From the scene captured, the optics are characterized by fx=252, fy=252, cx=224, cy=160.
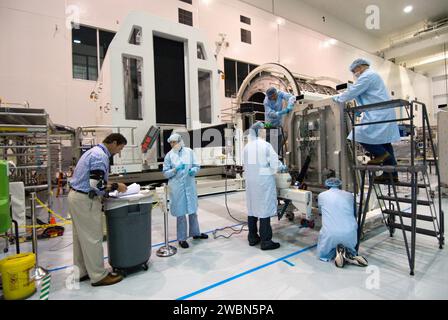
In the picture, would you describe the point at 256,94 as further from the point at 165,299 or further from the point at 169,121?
the point at 165,299

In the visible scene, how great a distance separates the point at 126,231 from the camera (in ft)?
7.22

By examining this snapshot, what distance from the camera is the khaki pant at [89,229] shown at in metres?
2.06

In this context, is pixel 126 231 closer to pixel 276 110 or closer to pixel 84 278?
pixel 84 278

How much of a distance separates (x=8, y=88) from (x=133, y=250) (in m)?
5.49

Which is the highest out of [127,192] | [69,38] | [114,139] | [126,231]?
[69,38]

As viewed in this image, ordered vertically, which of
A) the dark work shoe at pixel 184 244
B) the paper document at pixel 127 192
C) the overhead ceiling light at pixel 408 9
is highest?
the overhead ceiling light at pixel 408 9

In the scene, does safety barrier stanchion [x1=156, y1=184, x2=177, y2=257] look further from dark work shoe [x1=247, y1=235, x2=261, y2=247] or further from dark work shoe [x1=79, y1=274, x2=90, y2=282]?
dark work shoe [x1=247, y1=235, x2=261, y2=247]

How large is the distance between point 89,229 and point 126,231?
29 centimetres

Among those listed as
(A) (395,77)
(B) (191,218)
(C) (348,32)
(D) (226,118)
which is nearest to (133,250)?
(B) (191,218)

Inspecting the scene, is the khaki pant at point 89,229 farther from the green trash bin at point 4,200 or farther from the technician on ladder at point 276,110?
the technician on ladder at point 276,110

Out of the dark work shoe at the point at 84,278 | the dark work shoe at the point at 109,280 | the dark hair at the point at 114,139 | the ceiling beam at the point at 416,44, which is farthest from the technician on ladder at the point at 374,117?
the ceiling beam at the point at 416,44

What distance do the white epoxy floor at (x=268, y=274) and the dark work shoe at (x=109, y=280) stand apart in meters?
0.05

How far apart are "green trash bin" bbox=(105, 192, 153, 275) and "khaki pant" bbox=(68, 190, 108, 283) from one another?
3.9 inches

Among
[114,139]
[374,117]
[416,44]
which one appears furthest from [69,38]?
[416,44]
